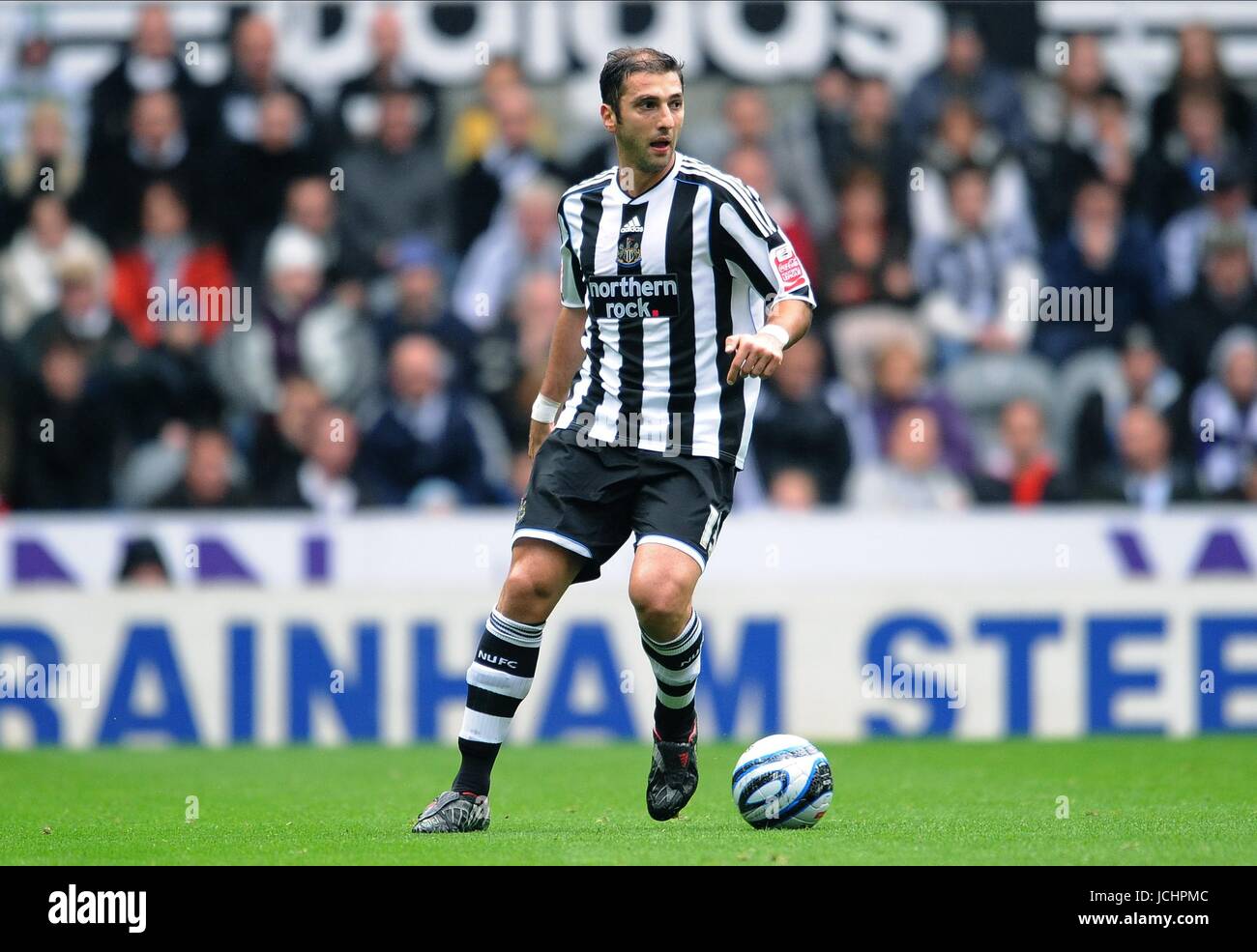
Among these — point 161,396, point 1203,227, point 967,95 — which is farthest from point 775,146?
point 161,396

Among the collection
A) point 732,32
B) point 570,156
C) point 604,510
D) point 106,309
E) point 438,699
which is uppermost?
point 732,32

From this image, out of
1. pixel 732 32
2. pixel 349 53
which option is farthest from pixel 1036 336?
pixel 349 53

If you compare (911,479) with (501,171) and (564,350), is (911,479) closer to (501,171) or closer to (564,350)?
(501,171)

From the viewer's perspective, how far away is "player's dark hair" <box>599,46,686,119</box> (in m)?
6.39

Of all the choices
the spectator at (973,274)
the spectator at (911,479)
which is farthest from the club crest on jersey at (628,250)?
the spectator at (973,274)

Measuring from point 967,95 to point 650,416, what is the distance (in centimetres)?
784

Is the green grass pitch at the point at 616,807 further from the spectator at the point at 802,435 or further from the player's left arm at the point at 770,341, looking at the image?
the spectator at the point at 802,435

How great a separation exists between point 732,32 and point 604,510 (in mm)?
8208

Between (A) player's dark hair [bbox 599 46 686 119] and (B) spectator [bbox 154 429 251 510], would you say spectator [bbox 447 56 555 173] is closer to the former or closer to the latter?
(B) spectator [bbox 154 429 251 510]

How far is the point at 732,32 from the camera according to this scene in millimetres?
14039

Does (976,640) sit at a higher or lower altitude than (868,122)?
lower

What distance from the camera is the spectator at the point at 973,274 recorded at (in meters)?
12.9

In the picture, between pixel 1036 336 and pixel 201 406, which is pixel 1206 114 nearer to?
pixel 1036 336

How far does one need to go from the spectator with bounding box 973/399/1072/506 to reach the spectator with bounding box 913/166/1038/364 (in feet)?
2.31
